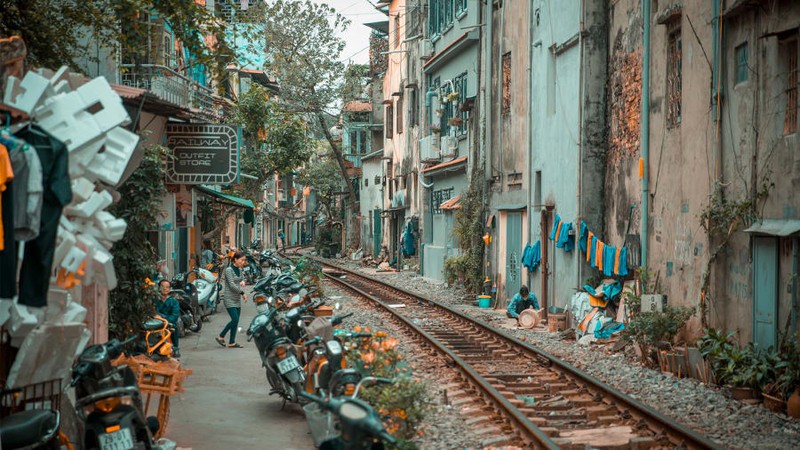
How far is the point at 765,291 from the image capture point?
1269cm

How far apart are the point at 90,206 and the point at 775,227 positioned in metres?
8.70

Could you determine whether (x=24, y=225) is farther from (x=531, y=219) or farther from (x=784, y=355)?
(x=531, y=219)

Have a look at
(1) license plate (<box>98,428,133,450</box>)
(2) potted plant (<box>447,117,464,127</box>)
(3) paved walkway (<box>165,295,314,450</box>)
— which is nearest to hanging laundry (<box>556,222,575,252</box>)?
(3) paved walkway (<box>165,295,314,450</box>)

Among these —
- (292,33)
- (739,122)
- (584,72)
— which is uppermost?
(292,33)

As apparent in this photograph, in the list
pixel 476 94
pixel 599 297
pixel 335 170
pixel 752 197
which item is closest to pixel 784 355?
pixel 752 197

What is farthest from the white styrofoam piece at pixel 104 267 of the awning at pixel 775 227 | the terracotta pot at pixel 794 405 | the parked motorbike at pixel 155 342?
the awning at pixel 775 227

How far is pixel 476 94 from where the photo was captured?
29.7 m

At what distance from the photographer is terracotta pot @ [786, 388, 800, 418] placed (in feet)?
35.0

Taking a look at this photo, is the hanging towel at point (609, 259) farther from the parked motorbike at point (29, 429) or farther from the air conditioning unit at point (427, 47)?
the air conditioning unit at point (427, 47)

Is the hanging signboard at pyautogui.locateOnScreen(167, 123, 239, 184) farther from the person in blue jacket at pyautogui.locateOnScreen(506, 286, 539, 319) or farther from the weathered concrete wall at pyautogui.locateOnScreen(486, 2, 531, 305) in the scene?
the weathered concrete wall at pyautogui.locateOnScreen(486, 2, 531, 305)

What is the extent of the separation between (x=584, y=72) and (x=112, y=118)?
46.8 feet

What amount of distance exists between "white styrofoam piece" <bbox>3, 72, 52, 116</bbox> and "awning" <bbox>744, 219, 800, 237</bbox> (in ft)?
28.7

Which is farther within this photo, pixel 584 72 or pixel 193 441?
pixel 584 72

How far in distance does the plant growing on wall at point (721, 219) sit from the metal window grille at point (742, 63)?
1.57m
